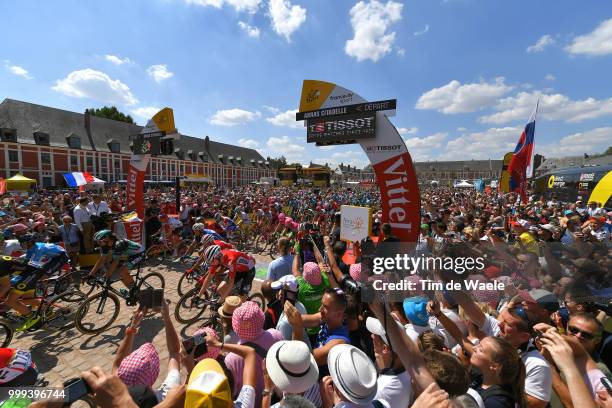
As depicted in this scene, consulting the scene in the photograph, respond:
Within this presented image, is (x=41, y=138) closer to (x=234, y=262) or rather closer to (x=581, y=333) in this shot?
(x=234, y=262)

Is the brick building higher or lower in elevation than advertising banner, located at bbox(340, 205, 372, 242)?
higher

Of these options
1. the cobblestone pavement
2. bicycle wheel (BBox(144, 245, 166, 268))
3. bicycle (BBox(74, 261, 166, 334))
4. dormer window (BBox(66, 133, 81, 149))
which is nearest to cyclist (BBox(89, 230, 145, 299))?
bicycle (BBox(74, 261, 166, 334))

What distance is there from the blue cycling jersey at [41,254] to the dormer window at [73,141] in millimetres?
51744

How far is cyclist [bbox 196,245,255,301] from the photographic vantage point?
5.12m

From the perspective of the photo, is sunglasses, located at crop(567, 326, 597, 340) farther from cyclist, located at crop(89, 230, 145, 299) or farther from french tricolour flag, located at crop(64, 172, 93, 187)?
french tricolour flag, located at crop(64, 172, 93, 187)

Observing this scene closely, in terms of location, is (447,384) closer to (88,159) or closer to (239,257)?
(239,257)

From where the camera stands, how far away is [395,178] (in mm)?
5781

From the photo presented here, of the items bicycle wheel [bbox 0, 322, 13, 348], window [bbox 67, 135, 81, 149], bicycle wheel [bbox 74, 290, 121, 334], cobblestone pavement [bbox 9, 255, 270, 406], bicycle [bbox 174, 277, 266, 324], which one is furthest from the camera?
window [bbox 67, 135, 81, 149]

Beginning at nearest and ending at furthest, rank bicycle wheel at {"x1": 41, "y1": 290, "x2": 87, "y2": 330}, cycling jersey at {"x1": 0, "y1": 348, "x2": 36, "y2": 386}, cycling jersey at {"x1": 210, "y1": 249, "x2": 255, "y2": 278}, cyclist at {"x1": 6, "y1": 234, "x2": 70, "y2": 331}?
cycling jersey at {"x1": 0, "y1": 348, "x2": 36, "y2": 386}
cyclist at {"x1": 6, "y1": 234, "x2": 70, "y2": 331}
bicycle wheel at {"x1": 41, "y1": 290, "x2": 87, "y2": 330}
cycling jersey at {"x1": 210, "y1": 249, "x2": 255, "y2": 278}

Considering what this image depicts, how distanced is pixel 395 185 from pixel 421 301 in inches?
123

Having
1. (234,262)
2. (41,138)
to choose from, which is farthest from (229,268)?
(41,138)

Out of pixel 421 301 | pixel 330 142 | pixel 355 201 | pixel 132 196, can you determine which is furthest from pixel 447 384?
pixel 355 201

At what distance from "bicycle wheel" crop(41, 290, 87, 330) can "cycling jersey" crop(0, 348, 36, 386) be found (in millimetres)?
3392

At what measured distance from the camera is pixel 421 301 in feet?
10.3
